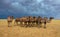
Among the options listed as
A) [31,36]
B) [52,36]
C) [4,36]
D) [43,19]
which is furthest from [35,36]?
[43,19]

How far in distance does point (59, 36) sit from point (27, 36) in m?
2.43

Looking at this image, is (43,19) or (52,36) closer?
(52,36)

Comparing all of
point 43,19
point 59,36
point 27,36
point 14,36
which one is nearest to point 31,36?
point 27,36

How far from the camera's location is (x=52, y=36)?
12.3 m

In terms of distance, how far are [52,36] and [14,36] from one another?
2852mm

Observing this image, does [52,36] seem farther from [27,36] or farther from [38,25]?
[38,25]

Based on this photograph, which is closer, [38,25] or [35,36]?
[35,36]

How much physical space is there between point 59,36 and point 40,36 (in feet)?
4.75

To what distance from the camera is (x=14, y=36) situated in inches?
466

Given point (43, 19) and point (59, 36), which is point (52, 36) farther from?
point (43, 19)

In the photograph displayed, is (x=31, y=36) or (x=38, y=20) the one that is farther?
(x=38, y=20)

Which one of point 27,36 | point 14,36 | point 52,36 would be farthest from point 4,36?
point 52,36

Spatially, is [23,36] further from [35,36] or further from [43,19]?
[43,19]

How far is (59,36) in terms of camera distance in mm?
12352
